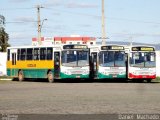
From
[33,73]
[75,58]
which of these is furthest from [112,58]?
[33,73]

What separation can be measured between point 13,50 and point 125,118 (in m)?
30.6

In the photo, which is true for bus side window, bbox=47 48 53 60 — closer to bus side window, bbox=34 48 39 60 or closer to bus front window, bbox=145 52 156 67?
bus side window, bbox=34 48 39 60

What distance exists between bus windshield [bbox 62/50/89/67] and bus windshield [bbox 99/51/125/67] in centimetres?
111

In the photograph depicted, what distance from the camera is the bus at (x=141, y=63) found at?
128 ft

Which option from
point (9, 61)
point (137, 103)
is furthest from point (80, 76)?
point (137, 103)

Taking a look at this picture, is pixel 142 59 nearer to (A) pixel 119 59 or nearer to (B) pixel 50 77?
(A) pixel 119 59

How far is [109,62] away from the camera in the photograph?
128ft

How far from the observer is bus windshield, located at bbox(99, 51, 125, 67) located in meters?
39.1

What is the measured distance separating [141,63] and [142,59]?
0.39 meters

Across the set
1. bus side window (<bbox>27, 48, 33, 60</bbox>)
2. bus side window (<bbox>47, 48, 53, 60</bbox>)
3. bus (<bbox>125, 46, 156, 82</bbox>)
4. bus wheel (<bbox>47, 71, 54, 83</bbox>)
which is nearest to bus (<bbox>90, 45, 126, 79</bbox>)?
bus (<bbox>125, 46, 156, 82</bbox>)

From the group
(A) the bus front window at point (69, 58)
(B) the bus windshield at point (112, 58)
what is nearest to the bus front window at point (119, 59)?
(B) the bus windshield at point (112, 58)

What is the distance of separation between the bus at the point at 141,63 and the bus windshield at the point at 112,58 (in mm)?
537

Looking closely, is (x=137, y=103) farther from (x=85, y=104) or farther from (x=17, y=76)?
(x=17, y=76)

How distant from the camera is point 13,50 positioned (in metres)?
44.4
